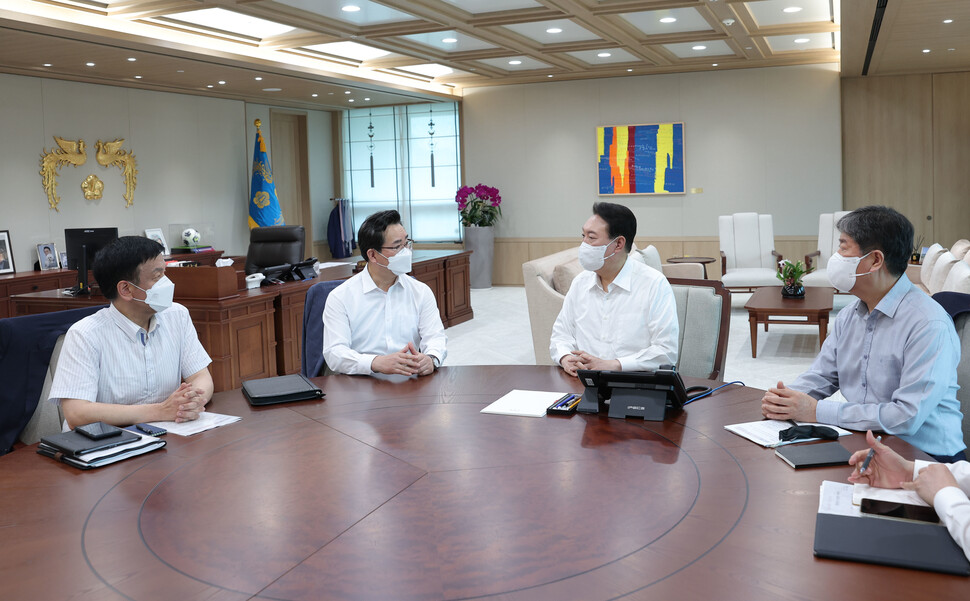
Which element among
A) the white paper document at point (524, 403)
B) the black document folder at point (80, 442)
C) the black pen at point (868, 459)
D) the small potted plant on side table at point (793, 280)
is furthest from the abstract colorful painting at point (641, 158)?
the black document folder at point (80, 442)

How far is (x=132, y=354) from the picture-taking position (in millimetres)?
2576

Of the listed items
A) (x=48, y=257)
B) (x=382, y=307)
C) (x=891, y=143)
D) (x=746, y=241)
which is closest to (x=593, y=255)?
(x=382, y=307)

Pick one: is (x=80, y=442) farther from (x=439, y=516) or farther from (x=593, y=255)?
(x=593, y=255)

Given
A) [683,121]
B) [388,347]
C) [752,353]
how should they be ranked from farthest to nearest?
1. [683,121]
2. [752,353]
3. [388,347]

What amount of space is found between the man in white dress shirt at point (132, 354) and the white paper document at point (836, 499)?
1717 millimetres

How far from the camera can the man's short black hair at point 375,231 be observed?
3305 millimetres

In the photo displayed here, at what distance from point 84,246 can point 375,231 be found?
279 cm

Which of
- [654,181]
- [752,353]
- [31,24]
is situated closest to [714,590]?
[752,353]

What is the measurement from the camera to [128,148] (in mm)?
8555

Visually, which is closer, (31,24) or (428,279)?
(31,24)

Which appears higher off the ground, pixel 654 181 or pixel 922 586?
pixel 654 181

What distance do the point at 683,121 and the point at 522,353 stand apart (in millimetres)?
4990

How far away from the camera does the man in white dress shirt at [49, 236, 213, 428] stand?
2379 millimetres

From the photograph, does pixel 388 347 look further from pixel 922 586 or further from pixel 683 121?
pixel 683 121
